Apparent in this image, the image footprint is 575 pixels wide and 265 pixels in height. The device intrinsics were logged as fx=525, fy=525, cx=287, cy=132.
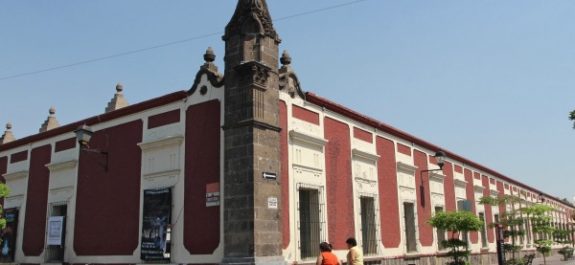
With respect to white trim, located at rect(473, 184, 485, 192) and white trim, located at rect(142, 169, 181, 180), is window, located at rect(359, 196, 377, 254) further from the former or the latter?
white trim, located at rect(473, 184, 485, 192)

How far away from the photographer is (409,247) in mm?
18578

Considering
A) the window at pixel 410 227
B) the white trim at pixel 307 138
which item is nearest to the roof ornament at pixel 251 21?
the white trim at pixel 307 138

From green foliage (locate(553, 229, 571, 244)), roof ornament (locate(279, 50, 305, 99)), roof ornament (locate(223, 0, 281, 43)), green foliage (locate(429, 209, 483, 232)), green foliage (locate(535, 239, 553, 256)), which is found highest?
roof ornament (locate(223, 0, 281, 43))

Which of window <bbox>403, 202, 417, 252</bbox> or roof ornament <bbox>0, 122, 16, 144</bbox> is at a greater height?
roof ornament <bbox>0, 122, 16, 144</bbox>

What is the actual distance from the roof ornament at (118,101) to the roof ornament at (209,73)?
7.91 meters

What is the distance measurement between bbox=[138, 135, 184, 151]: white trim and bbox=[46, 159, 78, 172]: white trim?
367 centimetres

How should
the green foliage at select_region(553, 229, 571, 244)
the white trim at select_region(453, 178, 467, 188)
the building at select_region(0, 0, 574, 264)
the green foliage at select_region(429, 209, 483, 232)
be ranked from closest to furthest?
the building at select_region(0, 0, 574, 264) < the green foliage at select_region(429, 209, 483, 232) < the white trim at select_region(453, 178, 467, 188) < the green foliage at select_region(553, 229, 571, 244)

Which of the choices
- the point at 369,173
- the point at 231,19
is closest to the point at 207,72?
the point at 231,19

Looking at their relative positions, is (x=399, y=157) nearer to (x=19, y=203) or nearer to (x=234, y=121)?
(x=234, y=121)

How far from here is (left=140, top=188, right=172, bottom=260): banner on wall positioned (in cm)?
1291

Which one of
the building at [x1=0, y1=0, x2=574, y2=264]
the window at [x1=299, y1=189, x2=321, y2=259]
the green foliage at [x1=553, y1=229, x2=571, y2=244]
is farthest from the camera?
the green foliage at [x1=553, y1=229, x2=571, y2=244]

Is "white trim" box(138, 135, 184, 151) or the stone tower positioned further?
"white trim" box(138, 135, 184, 151)

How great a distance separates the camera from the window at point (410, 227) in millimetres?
18656

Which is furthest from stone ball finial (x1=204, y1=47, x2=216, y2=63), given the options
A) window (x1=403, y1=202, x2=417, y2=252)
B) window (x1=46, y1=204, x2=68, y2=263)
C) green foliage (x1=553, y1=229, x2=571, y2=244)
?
green foliage (x1=553, y1=229, x2=571, y2=244)
